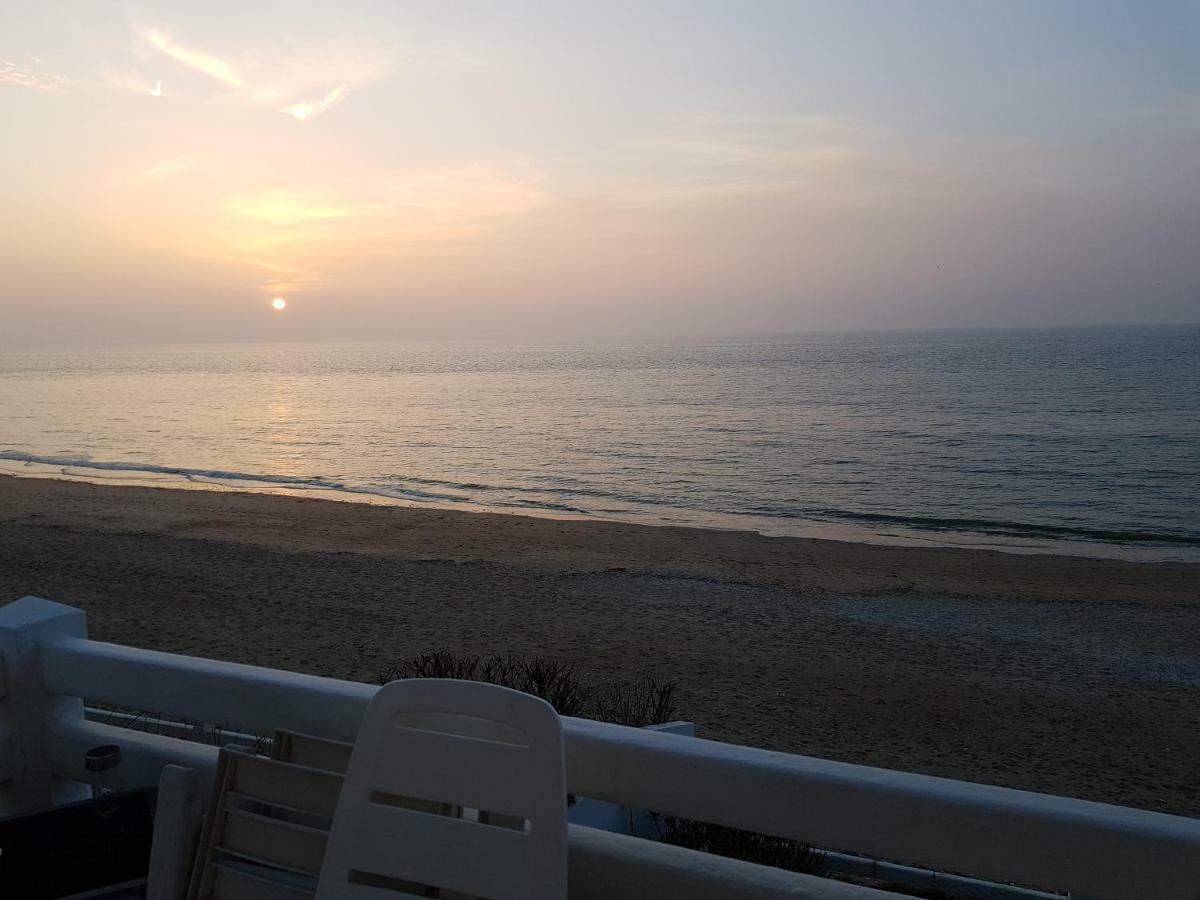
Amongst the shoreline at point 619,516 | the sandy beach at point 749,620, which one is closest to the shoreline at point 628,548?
the sandy beach at point 749,620

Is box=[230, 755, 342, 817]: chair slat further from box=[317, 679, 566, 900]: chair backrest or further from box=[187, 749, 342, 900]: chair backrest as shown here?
box=[317, 679, 566, 900]: chair backrest

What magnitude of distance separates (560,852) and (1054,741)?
25.4 ft

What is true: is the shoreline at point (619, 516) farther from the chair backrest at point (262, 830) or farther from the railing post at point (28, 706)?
the chair backrest at point (262, 830)

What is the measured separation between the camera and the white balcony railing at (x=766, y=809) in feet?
6.01

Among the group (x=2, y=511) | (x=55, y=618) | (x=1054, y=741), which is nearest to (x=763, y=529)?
(x=1054, y=741)

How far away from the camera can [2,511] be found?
20047 millimetres

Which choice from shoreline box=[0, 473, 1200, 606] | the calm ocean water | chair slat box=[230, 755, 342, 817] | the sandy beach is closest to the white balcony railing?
chair slat box=[230, 755, 342, 817]

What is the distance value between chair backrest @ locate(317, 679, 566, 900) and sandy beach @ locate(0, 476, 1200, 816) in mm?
6337

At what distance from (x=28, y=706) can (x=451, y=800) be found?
6.25 ft

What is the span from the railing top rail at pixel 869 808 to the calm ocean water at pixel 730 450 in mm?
20398

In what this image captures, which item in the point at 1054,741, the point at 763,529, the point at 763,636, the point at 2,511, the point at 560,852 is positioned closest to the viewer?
the point at 560,852

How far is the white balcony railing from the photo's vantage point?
72.1 inches

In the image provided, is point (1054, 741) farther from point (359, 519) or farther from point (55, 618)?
point (359, 519)

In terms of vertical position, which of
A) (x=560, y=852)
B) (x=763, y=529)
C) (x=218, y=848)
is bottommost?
(x=763, y=529)
